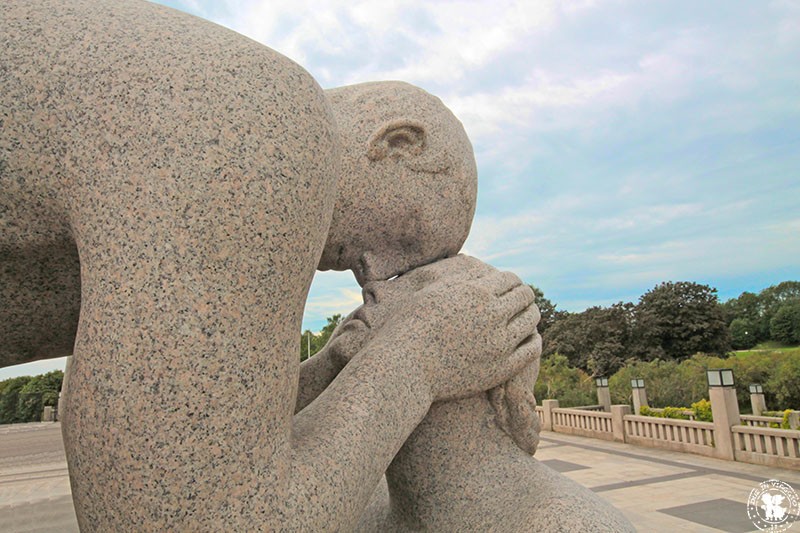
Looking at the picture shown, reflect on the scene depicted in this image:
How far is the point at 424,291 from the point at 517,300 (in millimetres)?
357

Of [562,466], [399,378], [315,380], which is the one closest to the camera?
[399,378]

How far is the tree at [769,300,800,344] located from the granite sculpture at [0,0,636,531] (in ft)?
220

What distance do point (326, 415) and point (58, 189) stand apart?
879 mm

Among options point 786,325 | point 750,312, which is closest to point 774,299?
point 750,312

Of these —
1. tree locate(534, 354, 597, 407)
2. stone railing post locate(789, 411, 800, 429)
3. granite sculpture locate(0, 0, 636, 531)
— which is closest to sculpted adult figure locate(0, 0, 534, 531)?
granite sculpture locate(0, 0, 636, 531)

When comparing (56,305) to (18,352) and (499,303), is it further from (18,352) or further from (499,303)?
(499,303)

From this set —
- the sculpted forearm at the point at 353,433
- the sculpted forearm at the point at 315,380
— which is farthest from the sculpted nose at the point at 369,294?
the sculpted forearm at the point at 353,433

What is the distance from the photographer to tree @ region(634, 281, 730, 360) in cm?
3891

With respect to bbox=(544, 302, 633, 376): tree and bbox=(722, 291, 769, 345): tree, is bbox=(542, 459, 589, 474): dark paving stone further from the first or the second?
bbox=(722, 291, 769, 345): tree

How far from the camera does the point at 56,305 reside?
1549 mm

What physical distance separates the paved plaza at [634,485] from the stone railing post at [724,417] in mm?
280

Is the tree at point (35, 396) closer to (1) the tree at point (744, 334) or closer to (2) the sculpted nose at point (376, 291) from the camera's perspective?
(2) the sculpted nose at point (376, 291)

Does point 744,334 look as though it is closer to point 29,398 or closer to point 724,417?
point 724,417

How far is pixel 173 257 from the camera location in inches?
47.4
